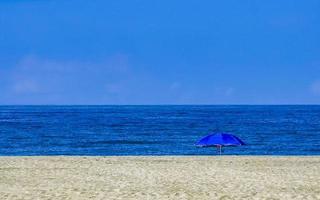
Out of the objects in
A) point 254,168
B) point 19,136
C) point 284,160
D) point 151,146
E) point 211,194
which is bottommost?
point 211,194

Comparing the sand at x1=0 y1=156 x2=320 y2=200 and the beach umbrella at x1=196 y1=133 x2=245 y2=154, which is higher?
the beach umbrella at x1=196 y1=133 x2=245 y2=154

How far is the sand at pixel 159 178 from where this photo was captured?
18.9 metres

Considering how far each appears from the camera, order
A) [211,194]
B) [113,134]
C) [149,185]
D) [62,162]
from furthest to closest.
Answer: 1. [113,134]
2. [62,162]
3. [149,185]
4. [211,194]

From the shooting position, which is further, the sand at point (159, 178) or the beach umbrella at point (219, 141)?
the beach umbrella at point (219, 141)

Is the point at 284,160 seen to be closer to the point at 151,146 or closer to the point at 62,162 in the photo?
the point at 62,162

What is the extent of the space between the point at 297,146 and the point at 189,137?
13.3 metres

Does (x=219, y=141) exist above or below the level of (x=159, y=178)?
above

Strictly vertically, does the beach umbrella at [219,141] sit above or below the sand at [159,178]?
above

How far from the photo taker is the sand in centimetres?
1888

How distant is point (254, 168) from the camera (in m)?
26.1

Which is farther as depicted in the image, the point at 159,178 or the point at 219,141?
the point at 219,141

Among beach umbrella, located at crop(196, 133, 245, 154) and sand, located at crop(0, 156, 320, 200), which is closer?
sand, located at crop(0, 156, 320, 200)

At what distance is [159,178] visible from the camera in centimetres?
2266

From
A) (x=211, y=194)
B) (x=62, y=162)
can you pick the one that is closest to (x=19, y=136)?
(x=62, y=162)
